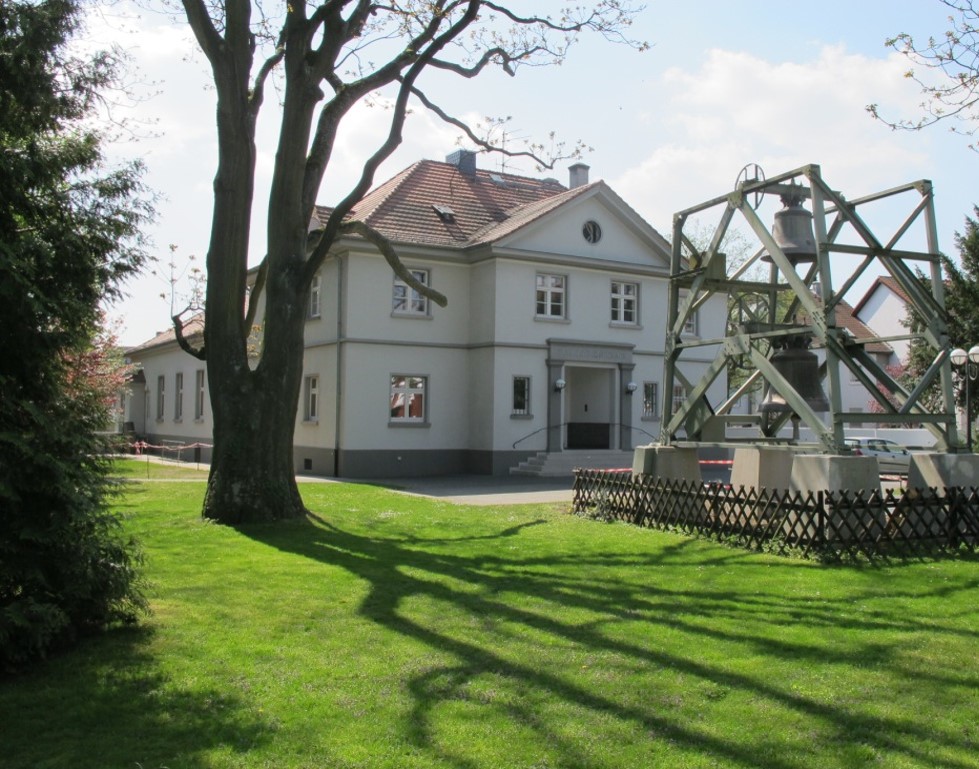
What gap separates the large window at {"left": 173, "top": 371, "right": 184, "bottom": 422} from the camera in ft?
137

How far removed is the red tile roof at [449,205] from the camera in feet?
96.5

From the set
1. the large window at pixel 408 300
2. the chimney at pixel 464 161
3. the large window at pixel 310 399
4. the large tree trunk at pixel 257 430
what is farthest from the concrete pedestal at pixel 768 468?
the chimney at pixel 464 161

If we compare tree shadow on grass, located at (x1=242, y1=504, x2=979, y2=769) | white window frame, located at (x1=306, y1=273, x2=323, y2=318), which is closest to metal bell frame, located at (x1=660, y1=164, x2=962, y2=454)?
tree shadow on grass, located at (x1=242, y1=504, x2=979, y2=769)

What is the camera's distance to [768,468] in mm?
13773

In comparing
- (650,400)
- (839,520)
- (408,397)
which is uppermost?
(650,400)

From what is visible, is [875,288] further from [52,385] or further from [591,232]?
[52,385]

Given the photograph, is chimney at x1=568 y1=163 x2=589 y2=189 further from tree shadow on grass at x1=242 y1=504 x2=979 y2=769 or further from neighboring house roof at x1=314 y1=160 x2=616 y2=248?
tree shadow on grass at x1=242 y1=504 x2=979 y2=769

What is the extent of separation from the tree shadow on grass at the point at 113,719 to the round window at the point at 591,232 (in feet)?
84.1

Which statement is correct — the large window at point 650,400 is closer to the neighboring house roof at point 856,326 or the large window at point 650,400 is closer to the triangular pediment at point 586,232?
the triangular pediment at point 586,232

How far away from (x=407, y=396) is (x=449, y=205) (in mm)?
7430

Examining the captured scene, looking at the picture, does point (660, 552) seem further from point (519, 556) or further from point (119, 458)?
point (119, 458)

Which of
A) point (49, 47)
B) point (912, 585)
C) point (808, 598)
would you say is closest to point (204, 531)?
point (49, 47)

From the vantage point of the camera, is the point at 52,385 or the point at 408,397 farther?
the point at 408,397

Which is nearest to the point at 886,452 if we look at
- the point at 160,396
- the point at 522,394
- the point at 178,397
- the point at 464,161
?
the point at 522,394
